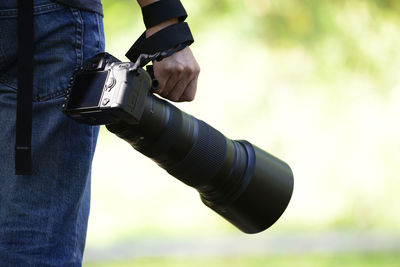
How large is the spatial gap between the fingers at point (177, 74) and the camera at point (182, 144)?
0.03 meters

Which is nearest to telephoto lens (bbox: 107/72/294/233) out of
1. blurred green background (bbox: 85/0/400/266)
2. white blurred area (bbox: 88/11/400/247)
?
blurred green background (bbox: 85/0/400/266)

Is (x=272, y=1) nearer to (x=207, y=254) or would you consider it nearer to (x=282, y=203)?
(x=207, y=254)

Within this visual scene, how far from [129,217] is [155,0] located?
350 cm

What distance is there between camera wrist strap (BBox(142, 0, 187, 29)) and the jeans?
111 millimetres

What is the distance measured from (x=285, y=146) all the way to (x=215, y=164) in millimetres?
3413

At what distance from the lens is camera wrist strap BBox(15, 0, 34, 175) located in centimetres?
121

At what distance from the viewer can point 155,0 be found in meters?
1.32

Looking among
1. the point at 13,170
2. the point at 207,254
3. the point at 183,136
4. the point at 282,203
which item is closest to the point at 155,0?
the point at 183,136

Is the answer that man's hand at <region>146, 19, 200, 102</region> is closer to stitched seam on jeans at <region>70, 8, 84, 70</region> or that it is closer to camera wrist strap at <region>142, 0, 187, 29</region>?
camera wrist strap at <region>142, 0, 187, 29</region>

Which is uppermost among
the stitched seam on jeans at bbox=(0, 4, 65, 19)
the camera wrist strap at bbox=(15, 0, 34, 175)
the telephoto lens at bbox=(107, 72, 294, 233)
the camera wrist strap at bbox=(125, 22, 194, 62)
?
the stitched seam on jeans at bbox=(0, 4, 65, 19)

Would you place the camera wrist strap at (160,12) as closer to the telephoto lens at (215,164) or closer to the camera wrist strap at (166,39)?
the camera wrist strap at (166,39)

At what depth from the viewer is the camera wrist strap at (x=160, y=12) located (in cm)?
132

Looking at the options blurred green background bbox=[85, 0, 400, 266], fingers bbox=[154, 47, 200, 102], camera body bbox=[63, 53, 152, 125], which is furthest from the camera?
blurred green background bbox=[85, 0, 400, 266]

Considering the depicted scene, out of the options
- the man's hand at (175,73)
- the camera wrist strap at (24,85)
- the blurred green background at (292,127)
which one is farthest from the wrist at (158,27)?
the blurred green background at (292,127)
